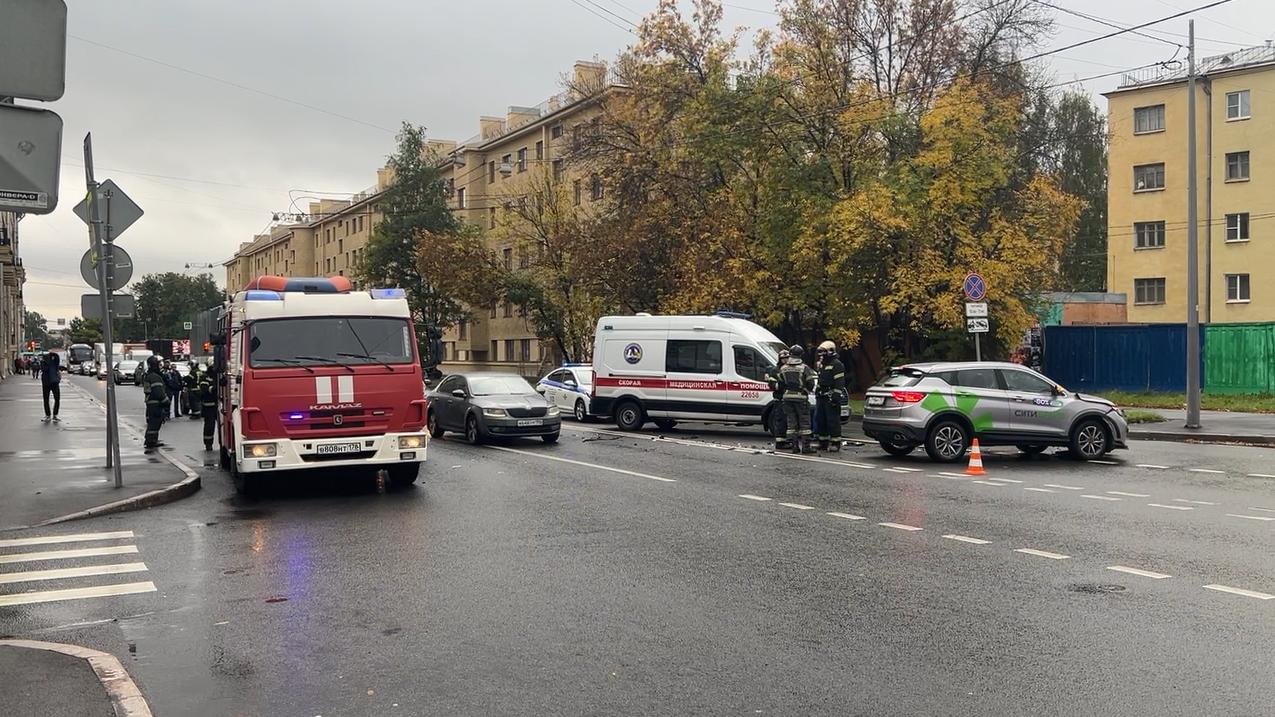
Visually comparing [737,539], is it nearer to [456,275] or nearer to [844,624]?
[844,624]

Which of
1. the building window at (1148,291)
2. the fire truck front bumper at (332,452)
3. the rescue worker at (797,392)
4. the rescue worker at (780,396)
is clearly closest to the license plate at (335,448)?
the fire truck front bumper at (332,452)

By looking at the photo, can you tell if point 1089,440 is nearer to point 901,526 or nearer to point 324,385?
point 901,526

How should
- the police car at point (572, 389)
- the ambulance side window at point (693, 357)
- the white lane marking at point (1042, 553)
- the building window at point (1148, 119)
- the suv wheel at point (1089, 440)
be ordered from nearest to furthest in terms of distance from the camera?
the white lane marking at point (1042, 553), the suv wheel at point (1089, 440), the ambulance side window at point (693, 357), the police car at point (572, 389), the building window at point (1148, 119)

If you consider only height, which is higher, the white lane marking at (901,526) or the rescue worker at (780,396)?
the rescue worker at (780,396)

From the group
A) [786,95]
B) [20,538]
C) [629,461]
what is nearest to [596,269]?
Result: [786,95]

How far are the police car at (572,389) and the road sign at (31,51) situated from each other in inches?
848

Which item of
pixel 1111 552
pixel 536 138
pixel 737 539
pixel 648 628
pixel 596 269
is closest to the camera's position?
pixel 648 628

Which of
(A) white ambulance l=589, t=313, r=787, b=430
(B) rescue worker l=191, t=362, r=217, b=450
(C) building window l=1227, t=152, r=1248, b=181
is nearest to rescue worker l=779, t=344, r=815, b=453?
(A) white ambulance l=589, t=313, r=787, b=430

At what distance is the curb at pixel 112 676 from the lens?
4.91 metres

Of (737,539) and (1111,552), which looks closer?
(1111,552)

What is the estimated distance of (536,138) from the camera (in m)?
57.0

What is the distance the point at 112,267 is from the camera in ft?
44.9

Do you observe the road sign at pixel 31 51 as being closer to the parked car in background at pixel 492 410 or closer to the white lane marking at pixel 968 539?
the white lane marking at pixel 968 539

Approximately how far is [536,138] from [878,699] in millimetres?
54204
